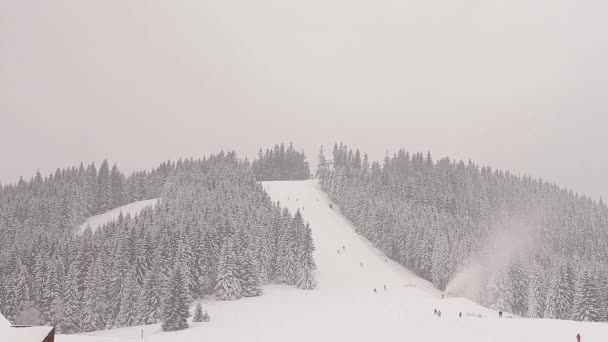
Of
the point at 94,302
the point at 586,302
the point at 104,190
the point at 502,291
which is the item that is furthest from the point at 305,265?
the point at 104,190

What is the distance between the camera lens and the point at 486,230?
13225 cm

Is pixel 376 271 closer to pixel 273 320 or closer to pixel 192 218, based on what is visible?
pixel 192 218

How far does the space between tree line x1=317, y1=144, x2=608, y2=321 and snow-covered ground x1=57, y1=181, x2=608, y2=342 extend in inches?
408

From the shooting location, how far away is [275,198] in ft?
506

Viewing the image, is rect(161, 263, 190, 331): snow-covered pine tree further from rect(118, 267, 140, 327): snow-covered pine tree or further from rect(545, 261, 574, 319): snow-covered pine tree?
rect(545, 261, 574, 319): snow-covered pine tree

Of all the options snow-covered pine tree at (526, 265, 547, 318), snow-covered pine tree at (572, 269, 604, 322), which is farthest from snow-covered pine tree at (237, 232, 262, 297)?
snow-covered pine tree at (572, 269, 604, 322)

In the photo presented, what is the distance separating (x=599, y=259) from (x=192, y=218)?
120 meters

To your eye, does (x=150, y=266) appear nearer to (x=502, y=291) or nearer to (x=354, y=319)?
(x=354, y=319)

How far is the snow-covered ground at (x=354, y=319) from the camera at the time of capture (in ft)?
132

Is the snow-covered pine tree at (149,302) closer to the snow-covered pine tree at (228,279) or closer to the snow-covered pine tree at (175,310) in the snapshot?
the snow-covered pine tree at (228,279)

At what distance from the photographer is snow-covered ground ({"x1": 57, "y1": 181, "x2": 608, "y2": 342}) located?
40.3m

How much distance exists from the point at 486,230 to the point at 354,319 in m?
94.7

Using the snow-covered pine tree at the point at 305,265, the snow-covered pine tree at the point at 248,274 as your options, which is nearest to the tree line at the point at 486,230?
the snow-covered pine tree at the point at 305,265

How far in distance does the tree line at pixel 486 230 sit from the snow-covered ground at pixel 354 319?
408 inches
